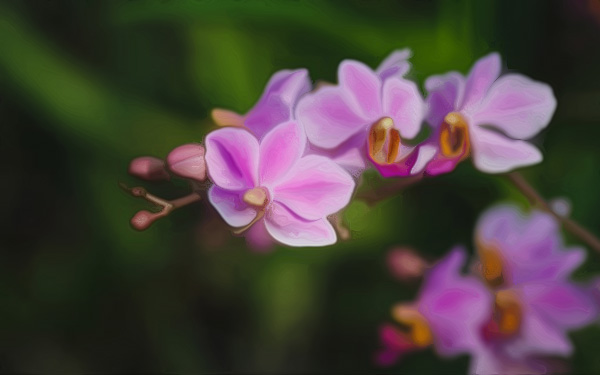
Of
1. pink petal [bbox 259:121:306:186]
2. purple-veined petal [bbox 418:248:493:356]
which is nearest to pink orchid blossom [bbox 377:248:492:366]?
purple-veined petal [bbox 418:248:493:356]

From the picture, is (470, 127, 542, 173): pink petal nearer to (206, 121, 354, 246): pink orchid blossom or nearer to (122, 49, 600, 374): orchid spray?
(122, 49, 600, 374): orchid spray

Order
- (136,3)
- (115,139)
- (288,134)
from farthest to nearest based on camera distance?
(115,139)
(136,3)
(288,134)

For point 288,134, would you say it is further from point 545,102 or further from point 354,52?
point 354,52

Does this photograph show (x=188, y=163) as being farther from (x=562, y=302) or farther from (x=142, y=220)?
(x=562, y=302)

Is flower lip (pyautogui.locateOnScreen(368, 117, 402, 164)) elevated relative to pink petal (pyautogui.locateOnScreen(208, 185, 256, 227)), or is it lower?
elevated

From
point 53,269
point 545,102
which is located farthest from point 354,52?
point 53,269

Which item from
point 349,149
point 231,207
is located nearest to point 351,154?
point 349,149

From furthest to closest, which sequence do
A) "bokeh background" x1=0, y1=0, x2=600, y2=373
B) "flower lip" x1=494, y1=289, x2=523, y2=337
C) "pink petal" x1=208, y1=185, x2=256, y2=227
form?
"bokeh background" x1=0, y1=0, x2=600, y2=373
"flower lip" x1=494, y1=289, x2=523, y2=337
"pink petal" x1=208, y1=185, x2=256, y2=227

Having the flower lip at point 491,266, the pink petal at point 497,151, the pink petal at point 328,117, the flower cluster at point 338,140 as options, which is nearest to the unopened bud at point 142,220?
the flower cluster at point 338,140
